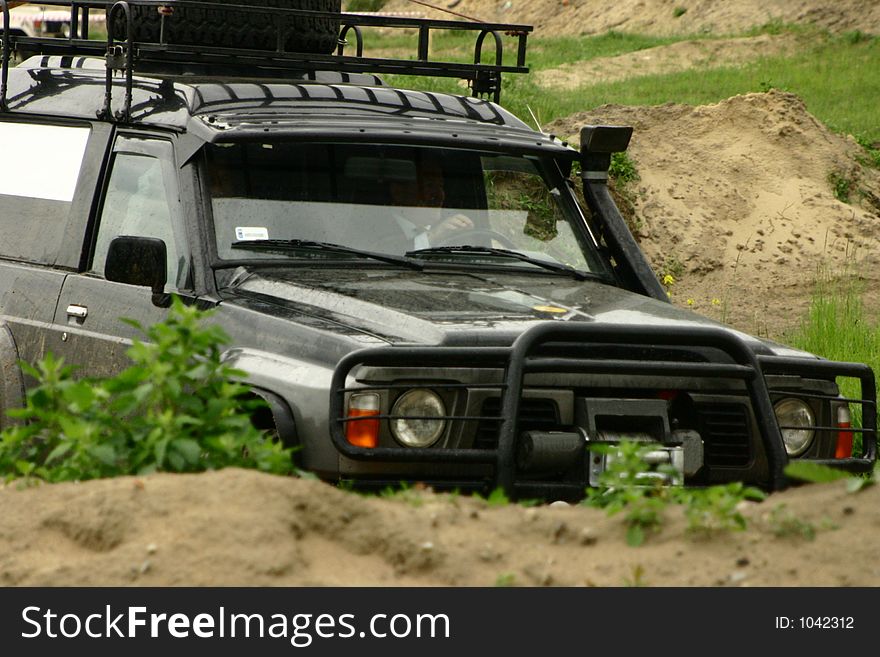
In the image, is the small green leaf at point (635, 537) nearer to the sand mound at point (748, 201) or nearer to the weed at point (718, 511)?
the weed at point (718, 511)

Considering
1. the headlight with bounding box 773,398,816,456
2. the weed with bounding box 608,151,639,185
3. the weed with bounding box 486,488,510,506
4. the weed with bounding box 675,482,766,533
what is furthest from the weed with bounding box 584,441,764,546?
the weed with bounding box 608,151,639,185

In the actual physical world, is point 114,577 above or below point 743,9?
below

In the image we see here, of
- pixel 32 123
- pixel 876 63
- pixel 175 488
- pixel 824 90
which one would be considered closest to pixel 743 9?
pixel 876 63

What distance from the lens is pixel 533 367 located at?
438 cm

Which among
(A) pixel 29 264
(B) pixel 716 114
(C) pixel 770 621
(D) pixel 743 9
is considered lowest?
(C) pixel 770 621

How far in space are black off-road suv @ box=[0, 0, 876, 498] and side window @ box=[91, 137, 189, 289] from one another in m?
0.01

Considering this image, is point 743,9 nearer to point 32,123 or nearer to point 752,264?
point 752,264

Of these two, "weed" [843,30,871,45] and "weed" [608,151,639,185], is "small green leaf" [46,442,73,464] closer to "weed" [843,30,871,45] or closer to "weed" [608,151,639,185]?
"weed" [608,151,639,185]

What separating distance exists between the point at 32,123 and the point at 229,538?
12.0 ft

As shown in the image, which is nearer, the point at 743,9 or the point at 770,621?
the point at 770,621

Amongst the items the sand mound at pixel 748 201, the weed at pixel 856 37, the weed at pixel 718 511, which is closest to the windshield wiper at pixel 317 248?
the weed at pixel 718 511

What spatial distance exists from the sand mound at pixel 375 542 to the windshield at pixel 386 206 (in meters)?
1.89

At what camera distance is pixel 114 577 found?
331cm

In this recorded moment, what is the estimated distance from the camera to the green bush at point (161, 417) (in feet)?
12.5
